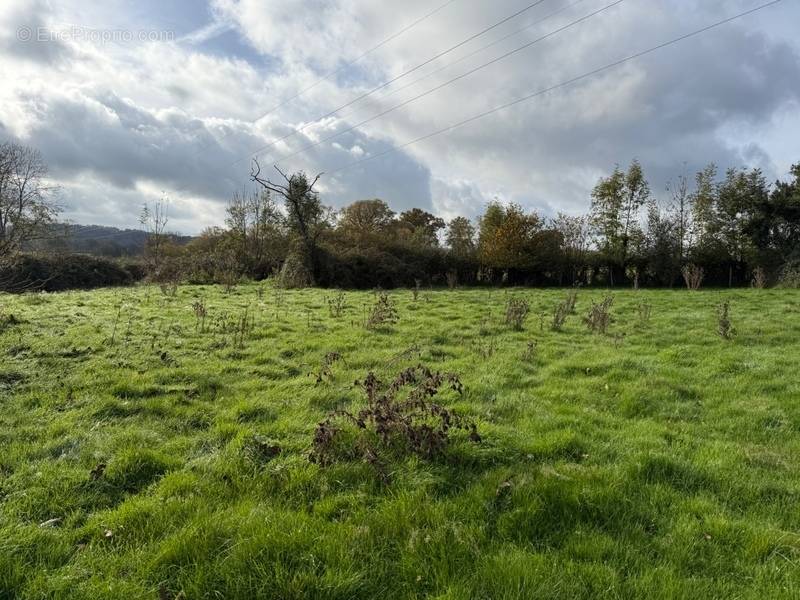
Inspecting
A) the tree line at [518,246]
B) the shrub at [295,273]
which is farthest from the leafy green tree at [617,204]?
the shrub at [295,273]

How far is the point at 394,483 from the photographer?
3836mm

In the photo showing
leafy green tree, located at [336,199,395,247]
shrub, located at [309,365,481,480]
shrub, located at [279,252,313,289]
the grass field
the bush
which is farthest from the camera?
leafy green tree, located at [336,199,395,247]

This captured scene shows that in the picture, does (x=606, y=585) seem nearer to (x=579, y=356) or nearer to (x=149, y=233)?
(x=579, y=356)

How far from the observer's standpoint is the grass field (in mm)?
2809

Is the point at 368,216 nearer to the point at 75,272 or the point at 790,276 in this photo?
the point at 75,272

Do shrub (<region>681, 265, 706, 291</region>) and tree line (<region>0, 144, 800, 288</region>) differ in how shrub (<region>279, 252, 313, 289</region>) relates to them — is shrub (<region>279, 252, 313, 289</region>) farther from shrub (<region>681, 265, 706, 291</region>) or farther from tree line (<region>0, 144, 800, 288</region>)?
shrub (<region>681, 265, 706, 291</region>)

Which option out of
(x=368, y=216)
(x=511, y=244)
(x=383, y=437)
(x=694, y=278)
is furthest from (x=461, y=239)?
(x=383, y=437)

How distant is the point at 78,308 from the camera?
42.4 ft

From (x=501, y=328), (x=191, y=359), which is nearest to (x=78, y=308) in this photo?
(x=191, y=359)

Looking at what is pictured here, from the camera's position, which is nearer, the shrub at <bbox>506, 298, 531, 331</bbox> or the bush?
the shrub at <bbox>506, 298, 531, 331</bbox>

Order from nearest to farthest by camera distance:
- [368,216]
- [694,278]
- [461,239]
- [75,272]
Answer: [694,278] → [75,272] → [461,239] → [368,216]

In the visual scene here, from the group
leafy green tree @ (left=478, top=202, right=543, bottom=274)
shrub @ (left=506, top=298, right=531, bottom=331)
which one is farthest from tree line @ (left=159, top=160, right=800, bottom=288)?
shrub @ (left=506, top=298, right=531, bottom=331)

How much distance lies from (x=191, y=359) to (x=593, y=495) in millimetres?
6485

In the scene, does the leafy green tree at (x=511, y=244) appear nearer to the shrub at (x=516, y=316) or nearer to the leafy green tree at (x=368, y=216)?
the leafy green tree at (x=368, y=216)
